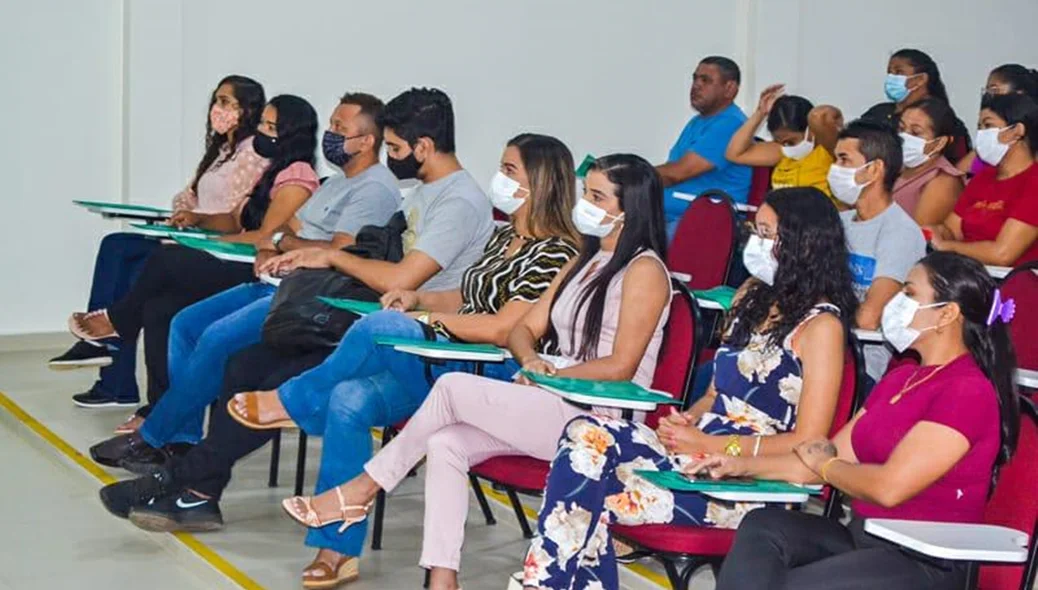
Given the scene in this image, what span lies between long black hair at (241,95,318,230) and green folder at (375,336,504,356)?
1755mm

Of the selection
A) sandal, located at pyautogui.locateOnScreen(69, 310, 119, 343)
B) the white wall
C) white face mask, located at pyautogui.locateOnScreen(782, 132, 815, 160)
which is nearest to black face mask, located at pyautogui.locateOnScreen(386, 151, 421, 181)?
sandal, located at pyautogui.locateOnScreen(69, 310, 119, 343)

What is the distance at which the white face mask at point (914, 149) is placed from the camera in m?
4.82

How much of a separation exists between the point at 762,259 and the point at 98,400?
3.26 m

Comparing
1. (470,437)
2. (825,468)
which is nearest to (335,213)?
(470,437)

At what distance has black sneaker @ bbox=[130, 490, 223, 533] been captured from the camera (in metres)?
4.03

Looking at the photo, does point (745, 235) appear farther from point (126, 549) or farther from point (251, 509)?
point (126, 549)

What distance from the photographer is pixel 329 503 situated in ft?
11.8

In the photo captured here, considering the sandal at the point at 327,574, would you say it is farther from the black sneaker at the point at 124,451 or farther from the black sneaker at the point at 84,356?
the black sneaker at the point at 84,356

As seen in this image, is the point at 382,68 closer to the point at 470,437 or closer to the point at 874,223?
the point at 874,223

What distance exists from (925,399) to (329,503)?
1.52 metres

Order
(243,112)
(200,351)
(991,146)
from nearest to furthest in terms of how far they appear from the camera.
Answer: (200,351)
(991,146)
(243,112)

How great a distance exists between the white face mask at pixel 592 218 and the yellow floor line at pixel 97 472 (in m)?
1.22

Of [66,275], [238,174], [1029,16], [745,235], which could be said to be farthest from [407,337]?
[1029,16]

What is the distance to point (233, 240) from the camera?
5.08 metres
